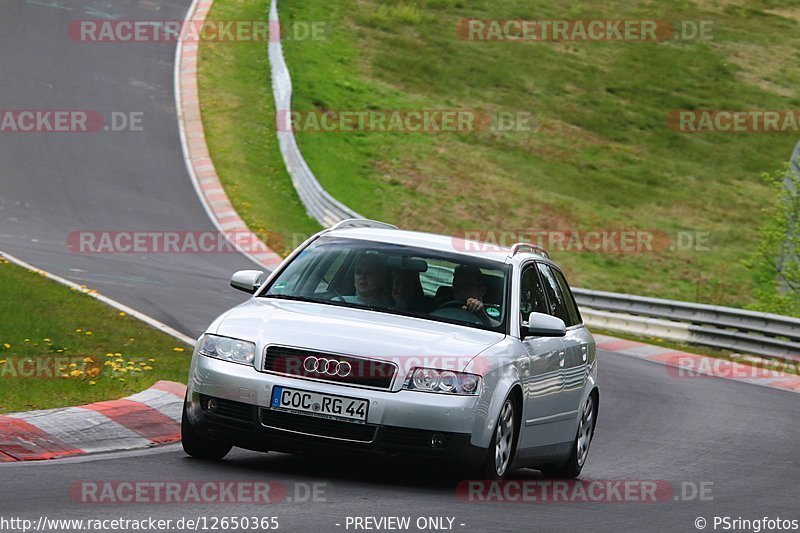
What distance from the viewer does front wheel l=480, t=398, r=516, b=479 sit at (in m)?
8.23

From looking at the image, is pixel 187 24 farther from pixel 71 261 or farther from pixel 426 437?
pixel 426 437

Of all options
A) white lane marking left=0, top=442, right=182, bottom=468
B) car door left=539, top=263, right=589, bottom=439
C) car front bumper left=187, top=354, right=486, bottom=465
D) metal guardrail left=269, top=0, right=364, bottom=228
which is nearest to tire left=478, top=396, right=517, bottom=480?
car front bumper left=187, top=354, right=486, bottom=465

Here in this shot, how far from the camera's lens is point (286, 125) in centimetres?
3591

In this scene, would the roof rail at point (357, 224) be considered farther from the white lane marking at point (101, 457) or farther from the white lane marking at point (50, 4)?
the white lane marking at point (50, 4)

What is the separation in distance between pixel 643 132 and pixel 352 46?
1079cm

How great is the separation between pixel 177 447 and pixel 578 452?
2.92 m

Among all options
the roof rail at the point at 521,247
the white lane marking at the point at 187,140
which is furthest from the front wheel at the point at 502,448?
the white lane marking at the point at 187,140

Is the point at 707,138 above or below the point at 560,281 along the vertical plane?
below

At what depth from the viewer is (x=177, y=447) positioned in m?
9.17

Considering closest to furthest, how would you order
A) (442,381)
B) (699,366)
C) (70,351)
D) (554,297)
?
(442,381) < (554,297) < (70,351) < (699,366)

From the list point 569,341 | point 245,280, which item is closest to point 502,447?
point 569,341

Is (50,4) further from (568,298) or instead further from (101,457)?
(101,457)

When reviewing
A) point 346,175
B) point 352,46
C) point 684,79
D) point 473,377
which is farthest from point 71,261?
point 684,79

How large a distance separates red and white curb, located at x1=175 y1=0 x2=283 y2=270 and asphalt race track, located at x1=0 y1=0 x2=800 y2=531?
301 millimetres
